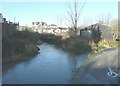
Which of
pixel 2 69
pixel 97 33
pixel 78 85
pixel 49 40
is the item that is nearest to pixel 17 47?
pixel 2 69

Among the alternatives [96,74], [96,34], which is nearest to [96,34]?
[96,34]

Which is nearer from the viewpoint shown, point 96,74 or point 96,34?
point 96,74

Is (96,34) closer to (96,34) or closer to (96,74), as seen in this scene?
(96,34)

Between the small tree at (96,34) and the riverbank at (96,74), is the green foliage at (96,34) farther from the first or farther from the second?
the riverbank at (96,74)

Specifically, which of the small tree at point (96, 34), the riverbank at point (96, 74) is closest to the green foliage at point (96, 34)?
the small tree at point (96, 34)

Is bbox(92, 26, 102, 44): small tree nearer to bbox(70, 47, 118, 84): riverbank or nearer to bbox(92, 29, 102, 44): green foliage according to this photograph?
bbox(92, 29, 102, 44): green foliage

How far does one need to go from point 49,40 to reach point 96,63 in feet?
86.1

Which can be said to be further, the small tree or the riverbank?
the small tree

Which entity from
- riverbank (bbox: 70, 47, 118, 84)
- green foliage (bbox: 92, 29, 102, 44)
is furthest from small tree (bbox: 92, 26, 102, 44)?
riverbank (bbox: 70, 47, 118, 84)

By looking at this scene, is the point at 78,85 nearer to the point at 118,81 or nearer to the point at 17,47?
the point at 118,81

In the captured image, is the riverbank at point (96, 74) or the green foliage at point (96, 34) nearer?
the riverbank at point (96, 74)

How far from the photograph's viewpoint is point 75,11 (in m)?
33.8

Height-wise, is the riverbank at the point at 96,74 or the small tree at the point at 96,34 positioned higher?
the small tree at the point at 96,34

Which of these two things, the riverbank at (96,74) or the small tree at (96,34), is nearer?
the riverbank at (96,74)
